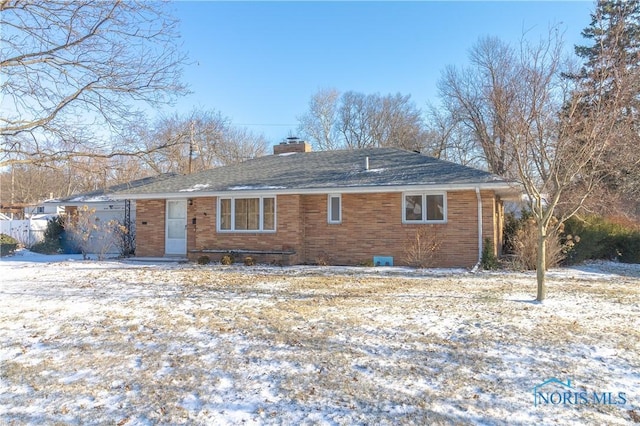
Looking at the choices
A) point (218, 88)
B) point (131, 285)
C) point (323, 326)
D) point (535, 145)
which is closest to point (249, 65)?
point (218, 88)

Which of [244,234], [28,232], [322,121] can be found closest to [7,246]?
[28,232]

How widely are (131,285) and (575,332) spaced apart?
27.4 ft

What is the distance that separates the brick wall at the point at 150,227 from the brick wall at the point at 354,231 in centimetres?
150

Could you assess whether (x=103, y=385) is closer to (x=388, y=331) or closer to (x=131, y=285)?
(x=388, y=331)

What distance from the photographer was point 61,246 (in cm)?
1891

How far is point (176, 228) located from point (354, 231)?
6.75 metres

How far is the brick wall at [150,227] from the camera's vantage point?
1527 cm

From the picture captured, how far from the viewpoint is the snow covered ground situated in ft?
11.3

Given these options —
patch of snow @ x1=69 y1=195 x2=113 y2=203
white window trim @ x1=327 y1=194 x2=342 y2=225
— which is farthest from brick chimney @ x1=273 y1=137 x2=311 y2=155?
patch of snow @ x1=69 y1=195 x2=113 y2=203

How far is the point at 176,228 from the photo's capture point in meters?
15.2

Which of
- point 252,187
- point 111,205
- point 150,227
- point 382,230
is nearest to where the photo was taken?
point 382,230

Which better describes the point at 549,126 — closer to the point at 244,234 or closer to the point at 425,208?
the point at 425,208

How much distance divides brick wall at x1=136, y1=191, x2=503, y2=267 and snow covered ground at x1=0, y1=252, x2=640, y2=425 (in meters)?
3.74

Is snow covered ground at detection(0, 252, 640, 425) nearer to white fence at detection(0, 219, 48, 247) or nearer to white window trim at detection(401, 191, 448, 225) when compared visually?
white window trim at detection(401, 191, 448, 225)
